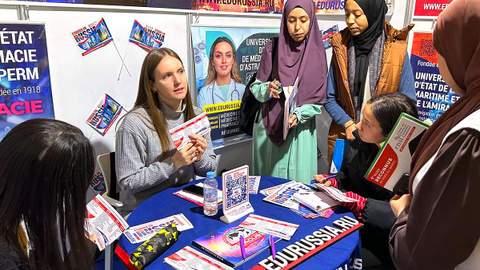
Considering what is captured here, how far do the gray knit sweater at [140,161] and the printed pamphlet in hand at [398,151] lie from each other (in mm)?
961

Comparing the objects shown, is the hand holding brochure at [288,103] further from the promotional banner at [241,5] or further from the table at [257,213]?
the promotional banner at [241,5]

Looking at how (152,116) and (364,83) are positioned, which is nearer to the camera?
(152,116)

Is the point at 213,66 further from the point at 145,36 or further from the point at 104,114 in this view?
the point at 104,114

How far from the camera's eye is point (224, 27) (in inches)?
105

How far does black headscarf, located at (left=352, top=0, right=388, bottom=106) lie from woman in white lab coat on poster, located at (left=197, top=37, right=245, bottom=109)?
899 mm

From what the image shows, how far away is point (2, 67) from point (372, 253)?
6.50 ft

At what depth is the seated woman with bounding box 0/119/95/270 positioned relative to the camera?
2.72ft

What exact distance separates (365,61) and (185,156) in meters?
1.39

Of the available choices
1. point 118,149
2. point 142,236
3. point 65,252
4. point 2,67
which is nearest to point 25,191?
point 65,252

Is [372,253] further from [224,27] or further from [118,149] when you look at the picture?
[224,27]

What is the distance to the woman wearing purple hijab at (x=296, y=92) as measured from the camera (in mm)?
2291

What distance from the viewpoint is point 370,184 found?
1.81 m

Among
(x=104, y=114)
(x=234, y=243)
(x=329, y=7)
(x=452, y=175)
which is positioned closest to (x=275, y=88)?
(x=104, y=114)

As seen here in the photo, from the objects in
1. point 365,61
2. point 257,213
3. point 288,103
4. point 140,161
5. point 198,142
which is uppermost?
point 365,61
